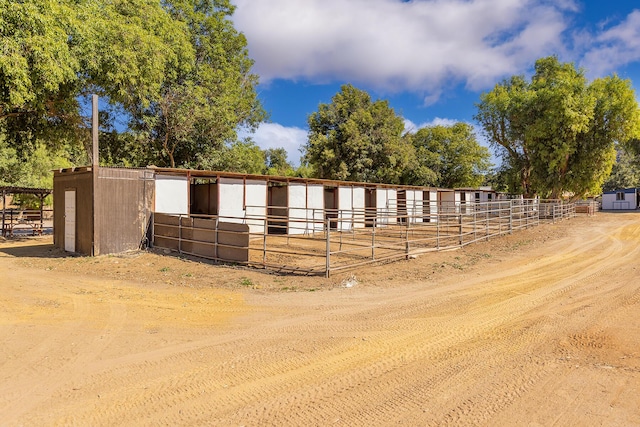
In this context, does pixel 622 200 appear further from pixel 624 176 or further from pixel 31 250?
pixel 31 250

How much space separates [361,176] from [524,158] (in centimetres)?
1399

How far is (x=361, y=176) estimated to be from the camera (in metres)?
31.9

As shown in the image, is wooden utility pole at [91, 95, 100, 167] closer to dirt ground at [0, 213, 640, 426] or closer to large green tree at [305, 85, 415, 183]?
dirt ground at [0, 213, 640, 426]

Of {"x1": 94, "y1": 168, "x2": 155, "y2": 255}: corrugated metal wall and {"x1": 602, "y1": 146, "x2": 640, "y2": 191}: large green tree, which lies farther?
{"x1": 602, "y1": 146, "x2": 640, "y2": 191}: large green tree

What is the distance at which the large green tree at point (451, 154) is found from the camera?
38.8 metres


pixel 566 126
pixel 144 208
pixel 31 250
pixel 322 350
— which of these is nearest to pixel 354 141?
pixel 566 126

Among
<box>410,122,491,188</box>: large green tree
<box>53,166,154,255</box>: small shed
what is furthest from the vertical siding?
<box>410,122,491,188</box>: large green tree

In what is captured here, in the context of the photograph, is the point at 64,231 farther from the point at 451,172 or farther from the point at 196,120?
the point at 451,172

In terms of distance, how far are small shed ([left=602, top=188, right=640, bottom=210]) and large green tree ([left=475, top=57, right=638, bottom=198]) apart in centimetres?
1884

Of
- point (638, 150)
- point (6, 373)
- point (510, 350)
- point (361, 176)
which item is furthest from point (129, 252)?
point (638, 150)

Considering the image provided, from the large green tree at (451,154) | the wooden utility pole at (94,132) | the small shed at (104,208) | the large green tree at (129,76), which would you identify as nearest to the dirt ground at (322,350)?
the small shed at (104,208)

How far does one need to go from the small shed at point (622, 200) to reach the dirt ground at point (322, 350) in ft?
146

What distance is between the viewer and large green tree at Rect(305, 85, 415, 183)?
31.5 m

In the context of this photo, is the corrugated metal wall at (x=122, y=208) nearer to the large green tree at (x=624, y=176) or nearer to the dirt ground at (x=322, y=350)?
the dirt ground at (x=322, y=350)
